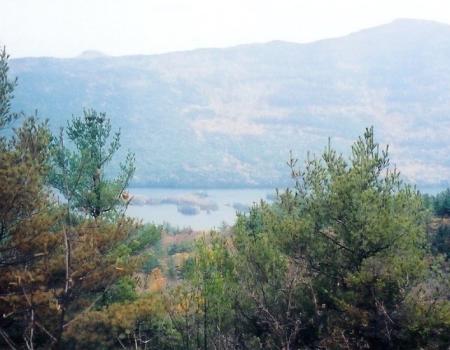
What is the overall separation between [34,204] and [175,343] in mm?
4761

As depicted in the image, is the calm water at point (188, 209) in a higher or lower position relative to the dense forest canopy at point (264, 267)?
lower

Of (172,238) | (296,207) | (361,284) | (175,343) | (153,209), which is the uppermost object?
(296,207)

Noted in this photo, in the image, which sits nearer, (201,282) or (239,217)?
(201,282)

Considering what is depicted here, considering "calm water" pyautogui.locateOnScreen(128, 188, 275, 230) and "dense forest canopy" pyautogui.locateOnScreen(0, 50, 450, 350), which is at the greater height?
"dense forest canopy" pyautogui.locateOnScreen(0, 50, 450, 350)

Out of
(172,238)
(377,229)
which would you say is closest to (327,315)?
(377,229)

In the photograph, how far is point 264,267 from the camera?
11359 mm

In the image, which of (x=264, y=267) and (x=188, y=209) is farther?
(x=188, y=209)

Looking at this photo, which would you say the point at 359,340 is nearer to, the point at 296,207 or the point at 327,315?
the point at 327,315

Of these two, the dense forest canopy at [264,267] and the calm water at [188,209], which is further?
the calm water at [188,209]

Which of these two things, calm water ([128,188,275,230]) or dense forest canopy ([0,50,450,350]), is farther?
calm water ([128,188,275,230])

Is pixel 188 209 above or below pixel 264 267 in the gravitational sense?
below

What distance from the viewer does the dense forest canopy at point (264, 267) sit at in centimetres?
952

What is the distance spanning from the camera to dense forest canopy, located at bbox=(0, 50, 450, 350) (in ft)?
31.2

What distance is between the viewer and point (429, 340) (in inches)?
377
